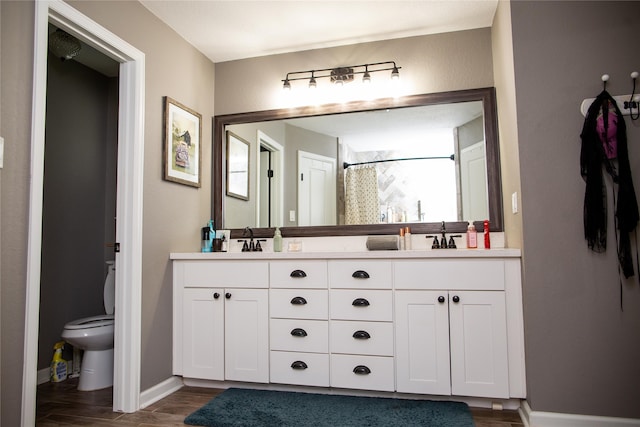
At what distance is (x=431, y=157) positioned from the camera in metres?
2.75

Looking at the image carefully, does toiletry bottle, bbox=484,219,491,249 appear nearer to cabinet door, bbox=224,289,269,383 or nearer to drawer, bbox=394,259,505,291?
drawer, bbox=394,259,505,291

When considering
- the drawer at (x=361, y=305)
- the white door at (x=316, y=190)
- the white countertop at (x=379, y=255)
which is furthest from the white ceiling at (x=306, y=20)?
the drawer at (x=361, y=305)

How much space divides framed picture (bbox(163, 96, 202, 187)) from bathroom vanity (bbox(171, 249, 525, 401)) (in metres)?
0.56

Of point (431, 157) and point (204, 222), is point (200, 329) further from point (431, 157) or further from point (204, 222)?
point (431, 157)

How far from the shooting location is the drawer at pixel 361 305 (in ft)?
7.52

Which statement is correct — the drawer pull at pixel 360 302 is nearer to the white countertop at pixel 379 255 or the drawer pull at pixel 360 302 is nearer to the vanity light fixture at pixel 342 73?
the white countertop at pixel 379 255

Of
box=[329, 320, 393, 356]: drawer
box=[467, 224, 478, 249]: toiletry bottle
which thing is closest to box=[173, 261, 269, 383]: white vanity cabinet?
box=[329, 320, 393, 356]: drawer

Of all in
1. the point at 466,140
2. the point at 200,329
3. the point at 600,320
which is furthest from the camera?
the point at 466,140

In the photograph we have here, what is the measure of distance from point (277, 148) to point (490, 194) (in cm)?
155

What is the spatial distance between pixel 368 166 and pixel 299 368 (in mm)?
1419

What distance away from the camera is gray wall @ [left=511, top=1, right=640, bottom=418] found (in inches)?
74.2

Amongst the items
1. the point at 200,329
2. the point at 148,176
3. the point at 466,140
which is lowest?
the point at 200,329

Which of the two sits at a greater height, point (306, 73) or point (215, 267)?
point (306, 73)

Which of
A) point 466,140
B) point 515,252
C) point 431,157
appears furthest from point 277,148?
point 515,252
